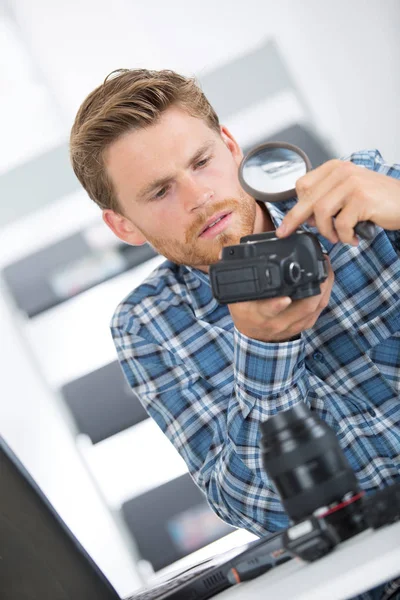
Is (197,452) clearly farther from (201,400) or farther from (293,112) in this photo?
(293,112)

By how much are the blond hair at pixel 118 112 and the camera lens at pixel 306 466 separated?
962 millimetres

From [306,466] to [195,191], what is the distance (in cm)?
85

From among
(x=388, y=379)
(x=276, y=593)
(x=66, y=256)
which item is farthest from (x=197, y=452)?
(x=66, y=256)

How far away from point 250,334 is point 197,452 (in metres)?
0.47

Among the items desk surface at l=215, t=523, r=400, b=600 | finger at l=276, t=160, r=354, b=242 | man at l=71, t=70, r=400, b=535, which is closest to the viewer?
desk surface at l=215, t=523, r=400, b=600

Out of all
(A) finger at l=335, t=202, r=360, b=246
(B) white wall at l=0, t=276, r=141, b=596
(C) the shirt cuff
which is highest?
(A) finger at l=335, t=202, r=360, b=246

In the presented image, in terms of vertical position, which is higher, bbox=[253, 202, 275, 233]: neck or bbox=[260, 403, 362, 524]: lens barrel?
bbox=[260, 403, 362, 524]: lens barrel

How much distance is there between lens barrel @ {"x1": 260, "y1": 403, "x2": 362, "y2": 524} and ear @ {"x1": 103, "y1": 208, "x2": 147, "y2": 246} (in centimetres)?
107

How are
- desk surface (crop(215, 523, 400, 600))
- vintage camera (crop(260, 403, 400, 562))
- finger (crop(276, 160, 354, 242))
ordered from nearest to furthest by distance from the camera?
desk surface (crop(215, 523, 400, 600))
vintage camera (crop(260, 403, 400, 562))
finger (crop(276, 160, 354, 242))

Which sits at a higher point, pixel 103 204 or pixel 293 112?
pixel 103 204

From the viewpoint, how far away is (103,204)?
178 cm

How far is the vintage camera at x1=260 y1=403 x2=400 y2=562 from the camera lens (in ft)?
2.26

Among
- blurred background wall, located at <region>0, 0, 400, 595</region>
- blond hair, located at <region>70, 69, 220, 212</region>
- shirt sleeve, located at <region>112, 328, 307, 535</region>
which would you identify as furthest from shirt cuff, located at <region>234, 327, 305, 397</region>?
blurred background wall, located at <region>0, 0, 400, 595</region>

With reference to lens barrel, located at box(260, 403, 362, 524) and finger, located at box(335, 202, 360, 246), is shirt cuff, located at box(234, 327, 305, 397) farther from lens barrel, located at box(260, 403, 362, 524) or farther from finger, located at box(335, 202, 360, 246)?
lens barrel, located at box(260, 403, 362, 524)
